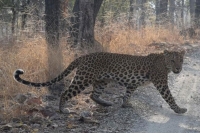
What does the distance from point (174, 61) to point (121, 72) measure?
0.96m

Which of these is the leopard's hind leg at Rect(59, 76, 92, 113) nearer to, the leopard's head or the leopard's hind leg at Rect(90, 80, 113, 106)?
the leopard's hind leg at Rect(90, 80, 113, 106)

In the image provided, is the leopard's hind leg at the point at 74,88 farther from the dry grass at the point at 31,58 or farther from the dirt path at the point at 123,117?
the dry grass at the point at 31,58

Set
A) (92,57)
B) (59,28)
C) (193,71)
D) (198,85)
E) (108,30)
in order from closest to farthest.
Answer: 1. (92,57)
2. (198,85)
3. (59,28)
4. (193,71)
5. (108,30)

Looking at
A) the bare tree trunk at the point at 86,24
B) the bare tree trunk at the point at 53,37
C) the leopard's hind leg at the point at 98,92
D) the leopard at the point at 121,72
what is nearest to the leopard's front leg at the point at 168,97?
the leopard at the point at 121,72

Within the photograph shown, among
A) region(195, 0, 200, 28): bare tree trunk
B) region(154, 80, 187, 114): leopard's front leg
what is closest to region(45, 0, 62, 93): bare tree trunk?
region(154, 80, 187, 114): leopard's front leg

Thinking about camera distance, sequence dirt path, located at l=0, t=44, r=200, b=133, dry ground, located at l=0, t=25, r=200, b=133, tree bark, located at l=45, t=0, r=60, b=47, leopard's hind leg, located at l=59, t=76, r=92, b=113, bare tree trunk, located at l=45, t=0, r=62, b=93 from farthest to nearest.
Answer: tree bark, located at l=45, t=0, r=60, b=47 → bare tree trunk, located at l=45, t=0, r=62, b=93 → leopard's hind leg, located at l=59, t=76, r=92, b=113 → dry ground, located at l=0, t=25, r=200, b=133 → dirt path, located at l=0, t=44, r=200, b=133

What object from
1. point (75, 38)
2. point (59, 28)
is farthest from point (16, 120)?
point (75, 38)

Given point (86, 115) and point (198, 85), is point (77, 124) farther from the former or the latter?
point (198, 85)

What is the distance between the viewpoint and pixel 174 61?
22.7 ft

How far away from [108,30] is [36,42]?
349cm

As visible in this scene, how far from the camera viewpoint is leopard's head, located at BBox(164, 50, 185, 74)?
6898mm

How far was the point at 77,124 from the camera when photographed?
6.12 m

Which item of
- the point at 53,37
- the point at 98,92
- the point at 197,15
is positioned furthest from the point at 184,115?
the point at 197,15

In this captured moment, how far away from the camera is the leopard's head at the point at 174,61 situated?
22.6 feet
